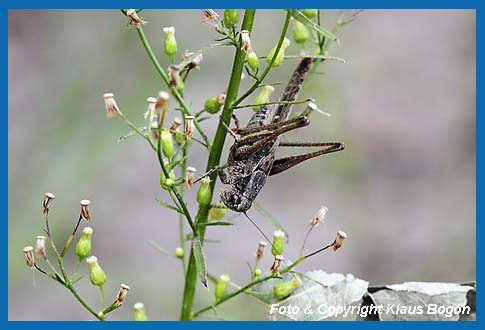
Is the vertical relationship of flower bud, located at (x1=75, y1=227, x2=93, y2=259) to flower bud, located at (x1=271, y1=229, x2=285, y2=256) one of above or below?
below

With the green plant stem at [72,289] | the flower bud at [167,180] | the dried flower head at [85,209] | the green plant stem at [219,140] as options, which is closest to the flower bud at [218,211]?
the green plant stem at [219,140]

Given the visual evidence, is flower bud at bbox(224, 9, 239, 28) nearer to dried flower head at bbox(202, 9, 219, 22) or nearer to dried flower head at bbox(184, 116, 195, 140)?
dried flower head at bbox(202, 9, 219, 22)

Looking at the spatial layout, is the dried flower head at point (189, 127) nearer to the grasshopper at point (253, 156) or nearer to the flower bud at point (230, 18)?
the grasshopper at point (253, 156)

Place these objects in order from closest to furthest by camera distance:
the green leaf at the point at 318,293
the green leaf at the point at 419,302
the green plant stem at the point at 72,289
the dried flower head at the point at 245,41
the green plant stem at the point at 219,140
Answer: the dried flower head at the point at 245,41 < the green plant stem at the point at 219,140 < the green plant stem at the point at 72,289 < the green leaf at the point at 318,293 < the green leaf at the point at 419,302

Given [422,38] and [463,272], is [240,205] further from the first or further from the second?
[422,38]

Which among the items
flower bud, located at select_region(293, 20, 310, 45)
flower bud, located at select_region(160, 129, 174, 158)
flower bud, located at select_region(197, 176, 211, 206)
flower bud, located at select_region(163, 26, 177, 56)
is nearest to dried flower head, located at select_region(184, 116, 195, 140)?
flower bud, located at select_region(160, 129, 174, 158)
